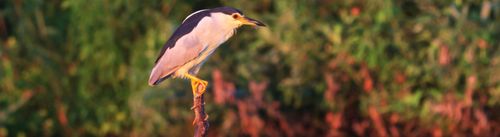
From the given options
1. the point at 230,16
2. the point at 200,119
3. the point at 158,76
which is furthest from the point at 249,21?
the point at 158,76

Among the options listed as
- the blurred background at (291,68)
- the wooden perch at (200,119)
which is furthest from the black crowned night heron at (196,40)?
the blurred background at (291,68)

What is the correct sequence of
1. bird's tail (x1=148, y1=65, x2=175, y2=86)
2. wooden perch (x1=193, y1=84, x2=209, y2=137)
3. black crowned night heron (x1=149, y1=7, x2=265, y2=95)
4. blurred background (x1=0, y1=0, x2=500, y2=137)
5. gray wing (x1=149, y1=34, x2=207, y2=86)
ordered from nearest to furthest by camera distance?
wooden perch (x1=193, y1=84, x2=209, y2=137), black crowned night heron (x1=149, y1=7, x2=265, y2=95), gray wing (x1=149, y1=34, x2=207, y2=86), bird's tail (x1=148, y1=65, x2=175, y2=86), blurred background (x1=0, y1=0, x2=500, y2=137)

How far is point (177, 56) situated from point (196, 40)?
0.19 meters

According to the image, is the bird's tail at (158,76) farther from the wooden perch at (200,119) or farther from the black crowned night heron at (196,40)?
the wooden perch at (200,119)

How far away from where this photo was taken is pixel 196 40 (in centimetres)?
530

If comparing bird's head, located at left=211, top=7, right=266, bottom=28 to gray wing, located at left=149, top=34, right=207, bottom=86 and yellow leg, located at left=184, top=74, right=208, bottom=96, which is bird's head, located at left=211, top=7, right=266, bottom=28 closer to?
gray wing, located at left=149, top=34, right=207, bottom=86

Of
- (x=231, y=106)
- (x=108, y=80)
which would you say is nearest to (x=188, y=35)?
(x=231, y=106)

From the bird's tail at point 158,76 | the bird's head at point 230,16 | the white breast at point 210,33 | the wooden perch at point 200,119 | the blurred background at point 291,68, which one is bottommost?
the blurred background at point 291,68

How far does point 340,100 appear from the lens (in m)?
9.37

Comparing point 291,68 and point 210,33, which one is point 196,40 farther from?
point 291,68

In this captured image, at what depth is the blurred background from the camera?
9.02 m

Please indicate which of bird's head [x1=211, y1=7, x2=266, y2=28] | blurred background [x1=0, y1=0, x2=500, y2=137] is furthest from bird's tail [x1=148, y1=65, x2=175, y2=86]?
blurred background [x1=0, y1=0, x2=500, y2=137]

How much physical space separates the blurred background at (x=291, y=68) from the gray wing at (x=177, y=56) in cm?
321

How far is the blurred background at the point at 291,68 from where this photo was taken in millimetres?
9023
